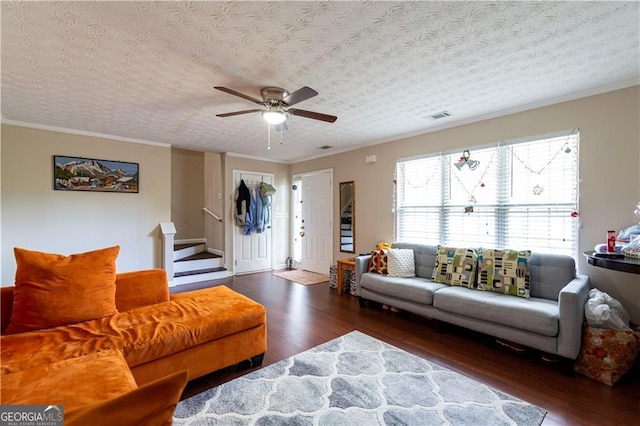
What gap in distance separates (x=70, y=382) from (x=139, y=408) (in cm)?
114

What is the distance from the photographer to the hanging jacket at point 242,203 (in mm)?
5664

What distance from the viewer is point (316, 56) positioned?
2.18 meters

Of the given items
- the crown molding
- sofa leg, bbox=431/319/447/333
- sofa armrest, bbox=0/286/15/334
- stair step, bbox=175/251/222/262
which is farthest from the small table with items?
the crown molding

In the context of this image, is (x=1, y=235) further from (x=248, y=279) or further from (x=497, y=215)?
(x=497, y=215)

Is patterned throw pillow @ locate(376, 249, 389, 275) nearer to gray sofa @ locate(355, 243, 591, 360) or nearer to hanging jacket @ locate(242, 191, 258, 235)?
gray sofa @ locate(355, 243, 591, 360)

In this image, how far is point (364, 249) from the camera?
4.93m

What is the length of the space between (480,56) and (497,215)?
197cm

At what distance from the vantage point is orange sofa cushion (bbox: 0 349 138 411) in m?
1.25

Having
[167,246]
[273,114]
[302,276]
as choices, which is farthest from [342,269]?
[167,246]

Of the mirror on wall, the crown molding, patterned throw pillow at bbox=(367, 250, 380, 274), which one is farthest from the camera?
the mirror on wall

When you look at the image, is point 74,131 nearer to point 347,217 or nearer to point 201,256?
point 201,256

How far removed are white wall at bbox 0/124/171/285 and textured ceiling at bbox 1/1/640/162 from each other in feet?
1.84

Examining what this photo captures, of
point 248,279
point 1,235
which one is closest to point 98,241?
point 1,235

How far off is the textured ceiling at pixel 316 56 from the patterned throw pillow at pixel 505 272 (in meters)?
1.65
